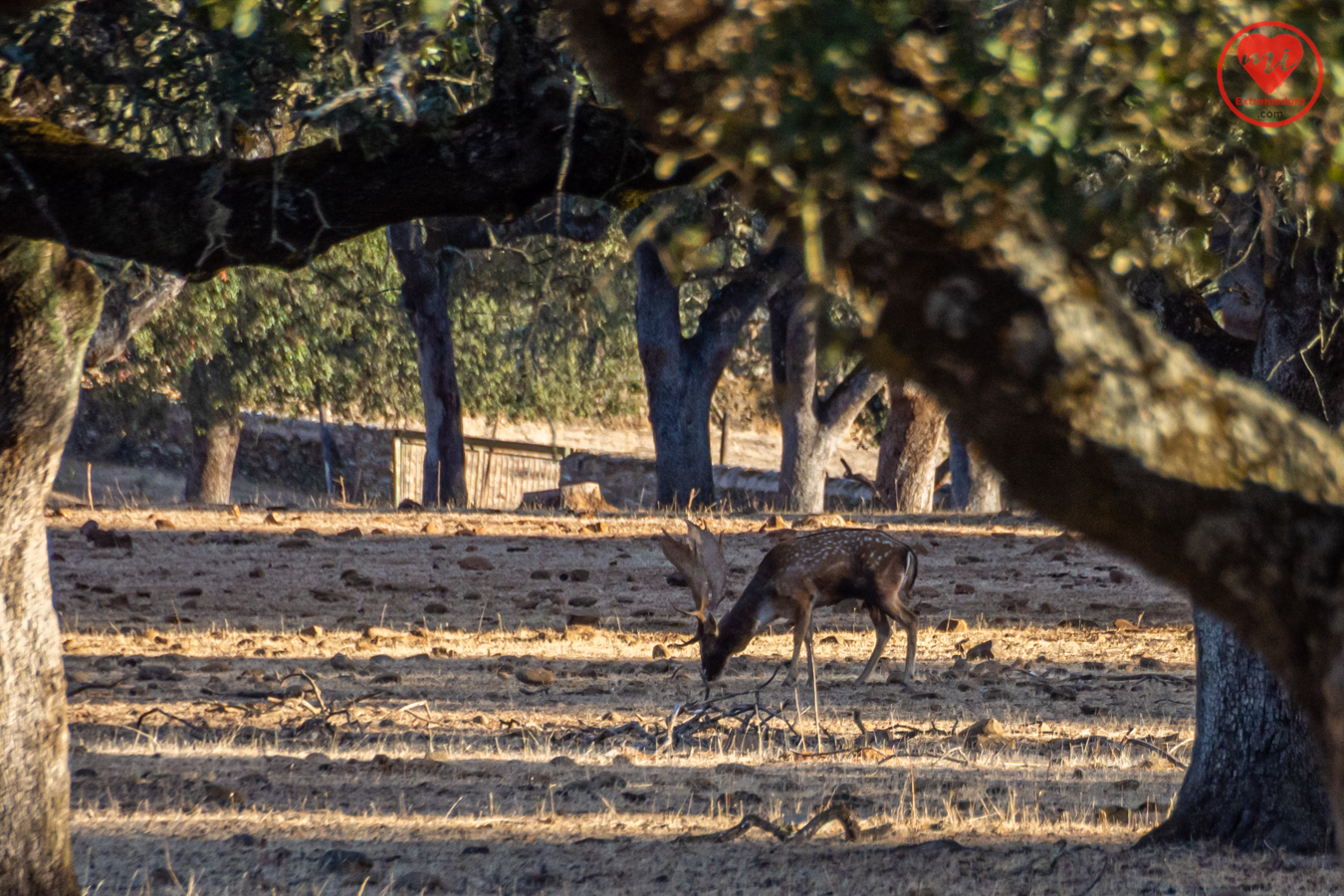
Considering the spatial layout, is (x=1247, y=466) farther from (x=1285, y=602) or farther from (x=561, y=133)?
(x=561, y=133)

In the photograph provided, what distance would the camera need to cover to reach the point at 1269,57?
8.87 feet

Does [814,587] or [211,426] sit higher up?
[211,426]

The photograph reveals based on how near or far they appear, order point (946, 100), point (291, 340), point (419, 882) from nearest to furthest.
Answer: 1. point (946, 100)
2. point (419, 882)
3. point (291, 340)

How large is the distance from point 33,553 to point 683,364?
15.4 metres

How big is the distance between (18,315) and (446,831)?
2.91 meters

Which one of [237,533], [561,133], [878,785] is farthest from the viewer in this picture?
[237,533]

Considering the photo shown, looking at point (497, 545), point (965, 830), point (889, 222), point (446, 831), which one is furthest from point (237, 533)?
point (889, 222)

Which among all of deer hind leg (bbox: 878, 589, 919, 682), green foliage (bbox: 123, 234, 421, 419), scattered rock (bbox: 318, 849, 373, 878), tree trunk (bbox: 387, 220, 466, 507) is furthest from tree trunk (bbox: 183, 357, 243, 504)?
scattered rock (bbox: 318, 849, 373, 878)

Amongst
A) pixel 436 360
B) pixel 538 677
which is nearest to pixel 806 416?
pixel 436 360

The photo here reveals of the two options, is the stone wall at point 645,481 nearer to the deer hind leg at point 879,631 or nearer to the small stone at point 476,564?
the small stone at point 476,564

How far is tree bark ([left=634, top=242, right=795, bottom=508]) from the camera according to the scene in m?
19.7

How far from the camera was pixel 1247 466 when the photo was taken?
244 centimetres

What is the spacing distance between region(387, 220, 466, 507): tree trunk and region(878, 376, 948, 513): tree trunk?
752 centimetres

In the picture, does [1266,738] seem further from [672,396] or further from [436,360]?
[436,360]
